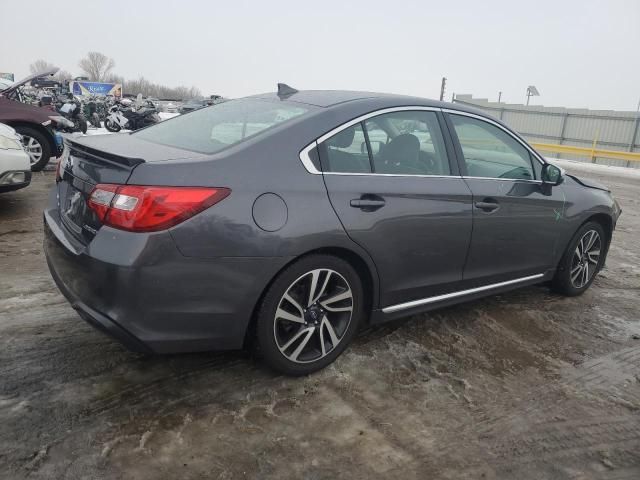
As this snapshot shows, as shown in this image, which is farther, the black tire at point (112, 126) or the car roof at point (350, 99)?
the black tire at point (112, 126)

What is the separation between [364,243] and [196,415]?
1.23 meters

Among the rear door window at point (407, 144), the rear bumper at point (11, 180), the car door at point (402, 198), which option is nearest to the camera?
the car door at point (402, 198)

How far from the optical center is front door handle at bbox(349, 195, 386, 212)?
9.68ft

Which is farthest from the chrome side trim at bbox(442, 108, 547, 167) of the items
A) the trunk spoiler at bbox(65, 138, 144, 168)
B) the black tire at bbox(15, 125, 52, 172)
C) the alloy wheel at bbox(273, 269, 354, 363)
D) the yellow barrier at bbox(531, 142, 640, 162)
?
the yellow barrier at bbox(531, 142, 640, 162)

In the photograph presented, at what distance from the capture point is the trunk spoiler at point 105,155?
2508 mm

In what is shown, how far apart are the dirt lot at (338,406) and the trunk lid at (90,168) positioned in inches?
32.6

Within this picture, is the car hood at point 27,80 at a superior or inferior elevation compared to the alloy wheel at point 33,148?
superior

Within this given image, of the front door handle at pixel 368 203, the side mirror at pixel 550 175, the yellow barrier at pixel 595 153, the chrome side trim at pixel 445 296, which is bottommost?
the chrome side trim at pixel 445 296

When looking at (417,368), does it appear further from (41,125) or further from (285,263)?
(41,125)

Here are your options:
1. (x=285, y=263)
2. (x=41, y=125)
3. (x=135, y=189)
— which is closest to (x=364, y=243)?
(x=285, y=263)

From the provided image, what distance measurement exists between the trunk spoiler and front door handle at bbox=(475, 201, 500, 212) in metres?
2.13

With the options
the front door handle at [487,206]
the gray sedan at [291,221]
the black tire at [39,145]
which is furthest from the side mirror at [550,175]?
the black tire at [39,145]

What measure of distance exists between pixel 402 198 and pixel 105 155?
1612mm

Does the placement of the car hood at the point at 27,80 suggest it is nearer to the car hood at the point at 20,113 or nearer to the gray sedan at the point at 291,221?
the car hood at the point at 20,113
